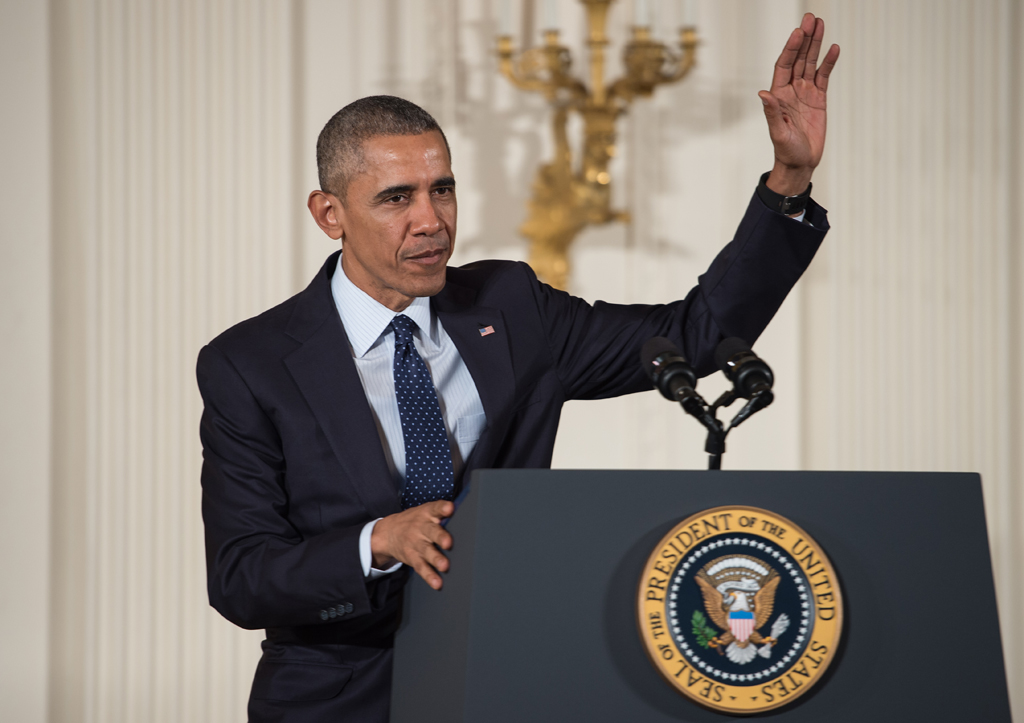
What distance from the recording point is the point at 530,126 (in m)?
3.23

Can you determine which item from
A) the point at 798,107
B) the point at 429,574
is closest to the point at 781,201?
the point at 798,107

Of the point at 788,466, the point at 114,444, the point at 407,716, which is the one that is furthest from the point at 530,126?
the point at 407,716

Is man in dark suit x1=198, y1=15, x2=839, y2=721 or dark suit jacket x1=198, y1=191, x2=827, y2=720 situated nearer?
dark suit jacket x1=198, y1=191, x2=827, y2=720

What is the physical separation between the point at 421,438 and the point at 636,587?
24.3 inches

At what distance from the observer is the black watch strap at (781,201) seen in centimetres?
166

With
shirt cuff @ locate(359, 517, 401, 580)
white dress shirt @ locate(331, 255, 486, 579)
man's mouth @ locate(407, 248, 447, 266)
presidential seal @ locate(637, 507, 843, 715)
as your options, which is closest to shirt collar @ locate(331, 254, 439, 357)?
white dress shirt @ locate(331, 255, 486, 579)

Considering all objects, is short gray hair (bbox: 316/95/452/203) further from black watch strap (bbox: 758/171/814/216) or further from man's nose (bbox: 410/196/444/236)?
black watch strap (bbox: 758/171/814/216)

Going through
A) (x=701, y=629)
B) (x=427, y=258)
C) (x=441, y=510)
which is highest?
(x=427, y=258)

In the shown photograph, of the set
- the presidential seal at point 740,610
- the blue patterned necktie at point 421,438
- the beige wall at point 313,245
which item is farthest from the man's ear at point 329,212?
the beige wall at point 313,245

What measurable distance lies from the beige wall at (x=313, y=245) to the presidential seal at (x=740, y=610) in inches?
84.5

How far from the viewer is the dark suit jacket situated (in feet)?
4.68

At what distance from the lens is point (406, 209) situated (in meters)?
1.67

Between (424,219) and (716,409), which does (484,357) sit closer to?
(424,219)

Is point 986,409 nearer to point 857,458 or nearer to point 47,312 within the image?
point 857,458
